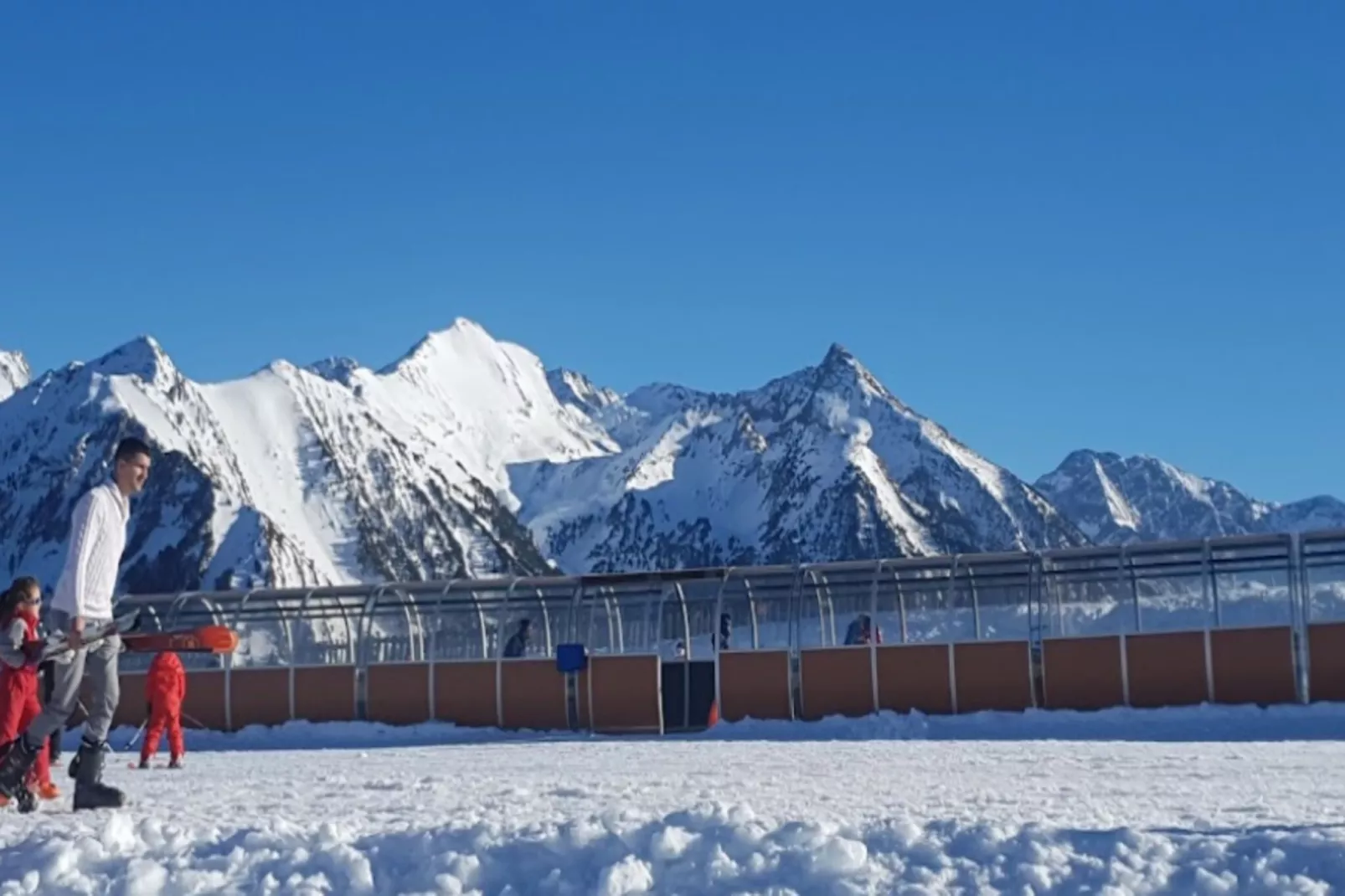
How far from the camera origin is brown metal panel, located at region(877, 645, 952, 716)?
28.3 metres

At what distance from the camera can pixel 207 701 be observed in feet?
104

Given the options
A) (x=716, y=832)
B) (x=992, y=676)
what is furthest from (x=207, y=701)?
(x=716, y=832)

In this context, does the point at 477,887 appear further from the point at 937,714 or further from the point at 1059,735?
the point at 937,714

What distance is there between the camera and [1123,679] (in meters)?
27.6

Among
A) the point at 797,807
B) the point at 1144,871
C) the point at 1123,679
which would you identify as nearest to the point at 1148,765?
the point at 797,807

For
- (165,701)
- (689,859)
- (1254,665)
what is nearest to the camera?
(689,859)

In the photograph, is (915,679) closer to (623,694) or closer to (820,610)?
(820,610)

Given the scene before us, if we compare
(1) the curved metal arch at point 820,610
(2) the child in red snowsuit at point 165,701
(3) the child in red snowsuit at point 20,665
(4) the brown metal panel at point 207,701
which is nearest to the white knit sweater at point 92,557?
(3) the child in red snowsuit at point 20,665

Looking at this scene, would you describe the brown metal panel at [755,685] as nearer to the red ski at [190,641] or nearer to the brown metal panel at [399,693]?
the brown metal panel at [399,693]

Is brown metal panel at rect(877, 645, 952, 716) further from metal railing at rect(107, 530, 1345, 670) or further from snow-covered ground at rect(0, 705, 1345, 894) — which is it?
snow-covered ground at rect(0, 705, 1345, 894)

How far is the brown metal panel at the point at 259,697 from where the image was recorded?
103 ft

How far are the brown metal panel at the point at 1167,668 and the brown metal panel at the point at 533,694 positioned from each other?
29.7ft

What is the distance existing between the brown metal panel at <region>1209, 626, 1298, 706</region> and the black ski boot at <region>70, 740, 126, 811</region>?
1961 cm

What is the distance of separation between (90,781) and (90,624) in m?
1.09
